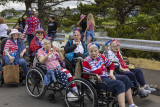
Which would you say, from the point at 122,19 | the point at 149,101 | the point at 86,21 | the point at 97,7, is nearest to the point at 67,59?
the point at 149,101

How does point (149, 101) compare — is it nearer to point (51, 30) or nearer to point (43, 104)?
point (43, 104)

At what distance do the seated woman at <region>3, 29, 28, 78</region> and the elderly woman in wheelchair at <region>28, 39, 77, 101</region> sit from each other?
1096 mm

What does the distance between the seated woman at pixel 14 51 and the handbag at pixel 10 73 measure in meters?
0.22

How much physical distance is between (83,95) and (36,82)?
137 centimetres

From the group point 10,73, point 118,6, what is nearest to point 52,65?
point 10,73

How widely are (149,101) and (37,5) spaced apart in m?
11.7

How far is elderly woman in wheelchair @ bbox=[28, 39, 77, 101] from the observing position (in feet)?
16.8

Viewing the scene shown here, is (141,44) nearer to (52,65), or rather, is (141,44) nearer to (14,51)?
(52,65)

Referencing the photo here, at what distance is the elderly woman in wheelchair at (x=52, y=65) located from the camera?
5.12m

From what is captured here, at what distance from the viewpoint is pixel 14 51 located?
653 centimetres

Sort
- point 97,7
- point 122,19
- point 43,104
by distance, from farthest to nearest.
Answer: point 122,19 → point 97,7 → point 43,104

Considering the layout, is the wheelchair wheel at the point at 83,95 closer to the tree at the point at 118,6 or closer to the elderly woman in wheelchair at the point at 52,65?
the elderly woman in wheelchair at the point at 52,65

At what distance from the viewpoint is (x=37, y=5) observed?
615 inches

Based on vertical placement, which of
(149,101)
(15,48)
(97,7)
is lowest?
(149,101)
